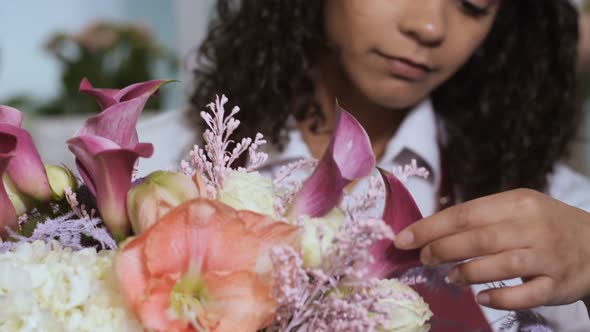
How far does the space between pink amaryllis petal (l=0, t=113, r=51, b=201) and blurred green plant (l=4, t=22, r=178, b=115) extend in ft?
4.42

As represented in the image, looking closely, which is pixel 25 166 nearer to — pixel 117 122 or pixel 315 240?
pixel 117 122

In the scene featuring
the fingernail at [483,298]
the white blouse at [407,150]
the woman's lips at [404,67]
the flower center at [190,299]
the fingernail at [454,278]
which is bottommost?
the white blouse at [407,150]

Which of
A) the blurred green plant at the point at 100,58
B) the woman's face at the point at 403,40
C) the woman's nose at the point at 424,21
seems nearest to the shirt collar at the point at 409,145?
the woman's face at the point at 403,40

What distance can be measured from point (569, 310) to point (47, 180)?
0.33 metres

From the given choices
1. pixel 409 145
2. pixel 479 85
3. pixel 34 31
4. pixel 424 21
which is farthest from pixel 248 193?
pixel 34 31

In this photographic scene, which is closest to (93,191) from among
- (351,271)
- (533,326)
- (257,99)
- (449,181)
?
(351,271)

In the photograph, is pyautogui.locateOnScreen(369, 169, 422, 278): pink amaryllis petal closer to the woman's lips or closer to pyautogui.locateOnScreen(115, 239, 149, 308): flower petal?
pyautogui.locateOnScreen(115, 239, 149, 308): flower petal

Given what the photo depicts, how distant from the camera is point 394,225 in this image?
1.16 ft

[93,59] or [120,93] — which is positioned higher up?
[120,93]

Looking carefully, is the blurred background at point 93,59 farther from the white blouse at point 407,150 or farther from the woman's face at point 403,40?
the woman's face at point 403,40

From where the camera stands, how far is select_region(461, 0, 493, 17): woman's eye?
82 cm

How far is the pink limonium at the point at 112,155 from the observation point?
328mm

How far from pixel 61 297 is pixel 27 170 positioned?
0.08 m

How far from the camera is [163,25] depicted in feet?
7.68
